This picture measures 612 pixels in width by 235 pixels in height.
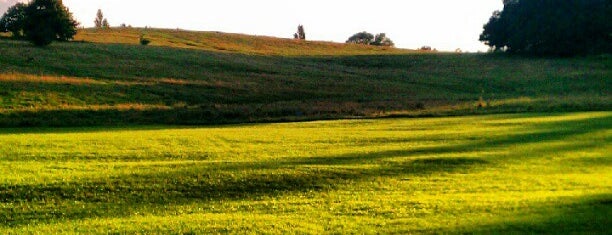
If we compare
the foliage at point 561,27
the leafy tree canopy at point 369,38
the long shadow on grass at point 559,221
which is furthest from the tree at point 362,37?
the long shadow on grass at point 559,221

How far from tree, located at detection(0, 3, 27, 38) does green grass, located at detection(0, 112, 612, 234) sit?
2151 inches

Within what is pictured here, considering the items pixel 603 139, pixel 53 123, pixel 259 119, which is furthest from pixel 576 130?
pixel 53 123

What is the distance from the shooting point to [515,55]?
321ft

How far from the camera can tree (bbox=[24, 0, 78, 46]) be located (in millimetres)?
67606

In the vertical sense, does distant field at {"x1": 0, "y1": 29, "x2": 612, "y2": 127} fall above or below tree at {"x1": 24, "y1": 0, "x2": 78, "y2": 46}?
below

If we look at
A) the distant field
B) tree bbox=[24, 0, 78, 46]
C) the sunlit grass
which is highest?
tree bbox=[24, 0, 78, 46]

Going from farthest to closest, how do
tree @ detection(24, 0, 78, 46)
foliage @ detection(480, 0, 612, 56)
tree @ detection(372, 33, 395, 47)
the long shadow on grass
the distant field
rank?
tree @ detection(372, 33, 395, 47) < foliage @ detection(480, 0, 612, 56) < tree @ detection(24, 0, 78, 46) < the distant field < the long shadow on grass

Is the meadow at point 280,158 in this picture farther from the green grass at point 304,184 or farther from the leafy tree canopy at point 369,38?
the leafy tree canopy at point 369,38

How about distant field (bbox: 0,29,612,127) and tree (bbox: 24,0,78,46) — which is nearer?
distant field (bbox: 0,29,612,127)

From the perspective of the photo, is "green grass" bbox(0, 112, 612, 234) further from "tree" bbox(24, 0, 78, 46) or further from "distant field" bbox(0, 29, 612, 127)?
"tree" bbox(24, 0, 78, 46)

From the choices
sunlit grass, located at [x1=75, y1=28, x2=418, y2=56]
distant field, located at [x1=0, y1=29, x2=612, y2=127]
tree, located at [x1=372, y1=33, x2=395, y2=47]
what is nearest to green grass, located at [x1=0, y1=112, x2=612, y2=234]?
distant field, located at [x1=0, y1=29, x2=612, y2=127]

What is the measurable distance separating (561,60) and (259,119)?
207 ft

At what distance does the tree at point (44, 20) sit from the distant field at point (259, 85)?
1.99 metres

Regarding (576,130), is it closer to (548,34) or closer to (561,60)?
(561,60)
